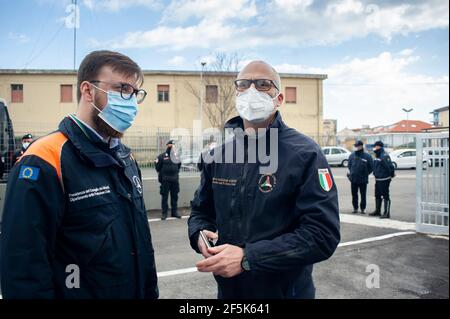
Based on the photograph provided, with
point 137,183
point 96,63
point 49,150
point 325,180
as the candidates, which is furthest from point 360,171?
point 49,150

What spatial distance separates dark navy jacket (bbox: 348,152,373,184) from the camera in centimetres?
1014

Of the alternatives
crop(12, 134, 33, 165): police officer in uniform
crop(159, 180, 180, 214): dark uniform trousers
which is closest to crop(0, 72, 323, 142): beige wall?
crop(12, 134, 33, 165): police officer in uniform

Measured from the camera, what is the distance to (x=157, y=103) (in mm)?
29625

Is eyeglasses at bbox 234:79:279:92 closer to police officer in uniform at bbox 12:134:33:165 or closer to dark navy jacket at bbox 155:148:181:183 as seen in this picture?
dark navy jacket at bbox 155:148:181:183

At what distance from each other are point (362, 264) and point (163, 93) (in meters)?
26.5

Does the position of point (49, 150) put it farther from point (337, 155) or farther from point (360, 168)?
point (337, 155)

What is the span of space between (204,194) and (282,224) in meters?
0.68

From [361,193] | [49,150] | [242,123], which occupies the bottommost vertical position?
[361,193]

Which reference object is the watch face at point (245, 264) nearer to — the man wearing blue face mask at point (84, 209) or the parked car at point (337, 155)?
the man wearing blue face mask at point (84, 209)

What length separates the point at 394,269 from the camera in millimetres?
5312

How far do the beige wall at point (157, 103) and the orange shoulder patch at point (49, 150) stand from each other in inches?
1030

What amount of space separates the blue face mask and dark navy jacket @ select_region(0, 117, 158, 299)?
187 mm

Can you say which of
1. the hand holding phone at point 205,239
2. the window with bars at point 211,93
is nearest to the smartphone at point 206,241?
the hand holding phone at point 205,239

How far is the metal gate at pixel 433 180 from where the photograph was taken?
7371 mm
